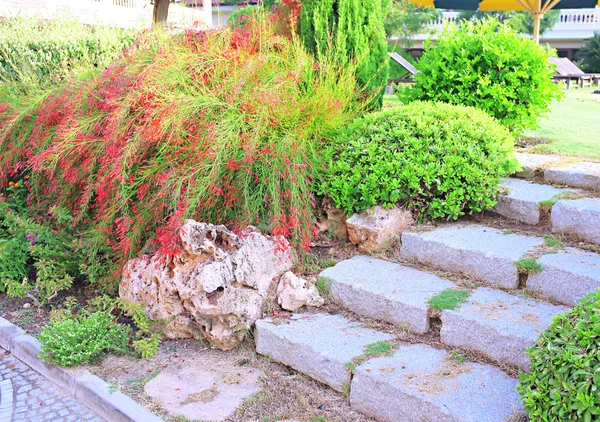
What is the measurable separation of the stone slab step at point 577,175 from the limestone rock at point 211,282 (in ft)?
7.20

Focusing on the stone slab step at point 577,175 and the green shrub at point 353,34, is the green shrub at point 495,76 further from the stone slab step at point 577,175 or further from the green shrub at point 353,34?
the stone slab step at point 577,175

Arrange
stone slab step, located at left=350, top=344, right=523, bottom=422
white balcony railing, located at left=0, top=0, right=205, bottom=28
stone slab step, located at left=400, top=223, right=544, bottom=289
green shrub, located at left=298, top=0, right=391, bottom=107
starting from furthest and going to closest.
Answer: white balcony railing, located at left=0, top=0, right=205, bottom=28
green shrub, located at left=298, top=0, right=391, bottom=107
stone slab step, located at left=400, top=223, right=544, bottom=289
stone slab step, located at left=350, top=344, right=523, bottom=422

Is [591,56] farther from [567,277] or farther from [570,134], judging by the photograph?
[567,277]

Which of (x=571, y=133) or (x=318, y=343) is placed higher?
(x=571, y=133)

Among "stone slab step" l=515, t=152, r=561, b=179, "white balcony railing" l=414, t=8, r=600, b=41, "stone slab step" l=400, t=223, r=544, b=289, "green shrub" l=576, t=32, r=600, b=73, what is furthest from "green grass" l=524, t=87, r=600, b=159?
"white balcony railing" l=414, t=8, r=600, b=41

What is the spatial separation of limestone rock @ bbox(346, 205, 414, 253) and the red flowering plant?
1.18 ft

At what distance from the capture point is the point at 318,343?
11.1 feet

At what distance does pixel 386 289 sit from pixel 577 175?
187cm

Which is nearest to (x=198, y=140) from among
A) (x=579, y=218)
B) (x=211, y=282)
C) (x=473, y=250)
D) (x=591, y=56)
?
(x=211, y=282)

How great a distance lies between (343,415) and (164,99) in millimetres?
2522

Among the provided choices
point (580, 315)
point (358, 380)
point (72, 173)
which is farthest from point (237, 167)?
point (580, 315)

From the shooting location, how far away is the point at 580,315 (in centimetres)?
239

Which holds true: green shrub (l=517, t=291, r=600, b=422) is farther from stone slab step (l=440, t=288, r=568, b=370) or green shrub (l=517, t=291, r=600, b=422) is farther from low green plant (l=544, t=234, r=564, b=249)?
low green plant (l=544, t=234, r=564, b=249)

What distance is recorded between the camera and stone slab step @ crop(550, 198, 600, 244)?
3.75m
